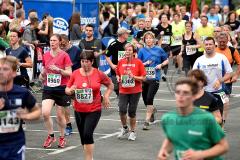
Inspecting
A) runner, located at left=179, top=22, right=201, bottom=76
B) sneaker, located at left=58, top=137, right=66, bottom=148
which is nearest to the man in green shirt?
sneaker, located at left=58, top=137, right=66, bottom=148

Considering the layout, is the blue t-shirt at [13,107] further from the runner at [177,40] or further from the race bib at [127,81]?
the runner at [177,40]

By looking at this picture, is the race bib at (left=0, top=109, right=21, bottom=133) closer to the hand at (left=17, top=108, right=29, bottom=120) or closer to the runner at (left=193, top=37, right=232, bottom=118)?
the hand at (left=17, top=108, right=29, bottom=120)

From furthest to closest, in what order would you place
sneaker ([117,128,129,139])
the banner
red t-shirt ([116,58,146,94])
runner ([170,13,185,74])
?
runner ([170,13,185,74]) → the banner → sneaker ([117,128,129,139]) → red t-shirt ([116,58,146,94])

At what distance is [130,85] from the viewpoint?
13.9m

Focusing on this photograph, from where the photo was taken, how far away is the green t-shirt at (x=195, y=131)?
705 cm

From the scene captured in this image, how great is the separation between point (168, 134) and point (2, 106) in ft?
5.67

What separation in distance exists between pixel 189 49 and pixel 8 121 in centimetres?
1318

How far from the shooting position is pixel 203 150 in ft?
23.1

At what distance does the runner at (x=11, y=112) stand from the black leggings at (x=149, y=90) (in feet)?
23.5

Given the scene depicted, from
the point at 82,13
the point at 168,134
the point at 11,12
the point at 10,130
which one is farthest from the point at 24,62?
the point at 11,12

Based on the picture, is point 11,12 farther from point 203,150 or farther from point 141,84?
point 203,150

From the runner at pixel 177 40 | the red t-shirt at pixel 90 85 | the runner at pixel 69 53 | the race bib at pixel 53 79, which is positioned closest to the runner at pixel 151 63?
the runner at pixel 69 53

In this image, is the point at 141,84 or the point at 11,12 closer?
the point at 141,84

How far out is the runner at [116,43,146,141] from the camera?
13859mm
